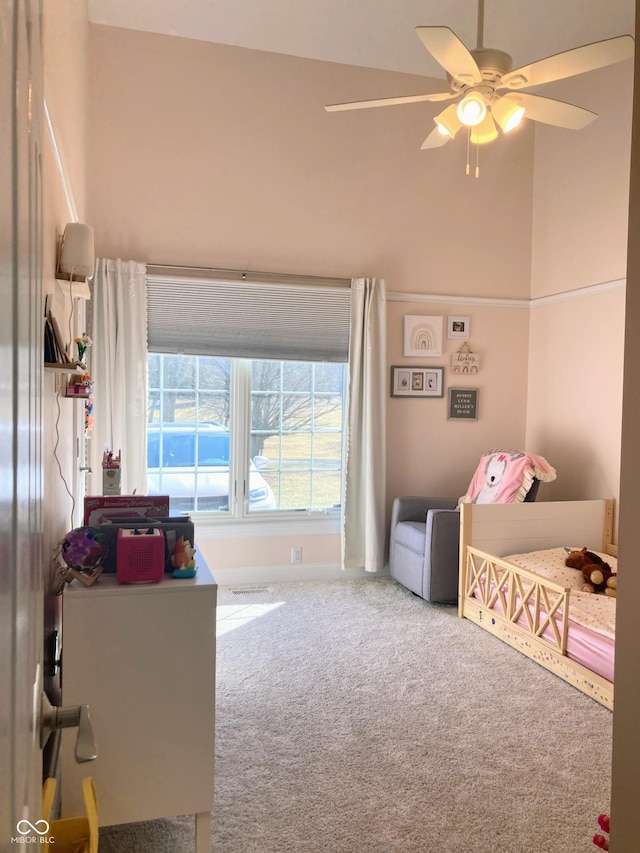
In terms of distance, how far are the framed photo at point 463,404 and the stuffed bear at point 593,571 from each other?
61.3 inches

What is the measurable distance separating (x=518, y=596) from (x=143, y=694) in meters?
2.30

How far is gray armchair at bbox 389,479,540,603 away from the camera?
162 inches

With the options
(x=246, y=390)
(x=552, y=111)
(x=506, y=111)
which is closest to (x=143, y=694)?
(x=506, y=111)

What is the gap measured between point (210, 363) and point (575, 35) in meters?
3.25

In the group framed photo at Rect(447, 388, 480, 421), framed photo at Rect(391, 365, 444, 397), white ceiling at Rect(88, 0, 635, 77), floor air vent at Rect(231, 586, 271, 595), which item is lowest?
floor air vent at Rect(231, 586, 271, 595)

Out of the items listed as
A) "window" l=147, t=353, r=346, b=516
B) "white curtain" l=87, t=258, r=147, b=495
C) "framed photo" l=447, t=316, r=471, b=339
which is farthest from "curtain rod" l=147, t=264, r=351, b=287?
"framed photo" l=447, t=316, r=471, b=339

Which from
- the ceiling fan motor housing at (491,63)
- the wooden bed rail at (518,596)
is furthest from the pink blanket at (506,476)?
the ceiling fan motor housing at (491,63)

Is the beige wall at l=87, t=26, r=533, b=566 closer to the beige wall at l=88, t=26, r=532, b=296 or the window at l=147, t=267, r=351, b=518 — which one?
the beige wall at l=88, t=26, r=532, b=296

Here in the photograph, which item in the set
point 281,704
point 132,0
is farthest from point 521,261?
point 281,704

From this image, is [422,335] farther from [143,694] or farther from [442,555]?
[143,694]

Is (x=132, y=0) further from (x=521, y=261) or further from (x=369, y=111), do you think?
(x=521, y=261)

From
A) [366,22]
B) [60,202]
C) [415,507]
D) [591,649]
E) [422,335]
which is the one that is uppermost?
[366,22]

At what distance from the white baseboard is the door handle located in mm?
3817

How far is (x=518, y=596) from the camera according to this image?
11.5 feet
